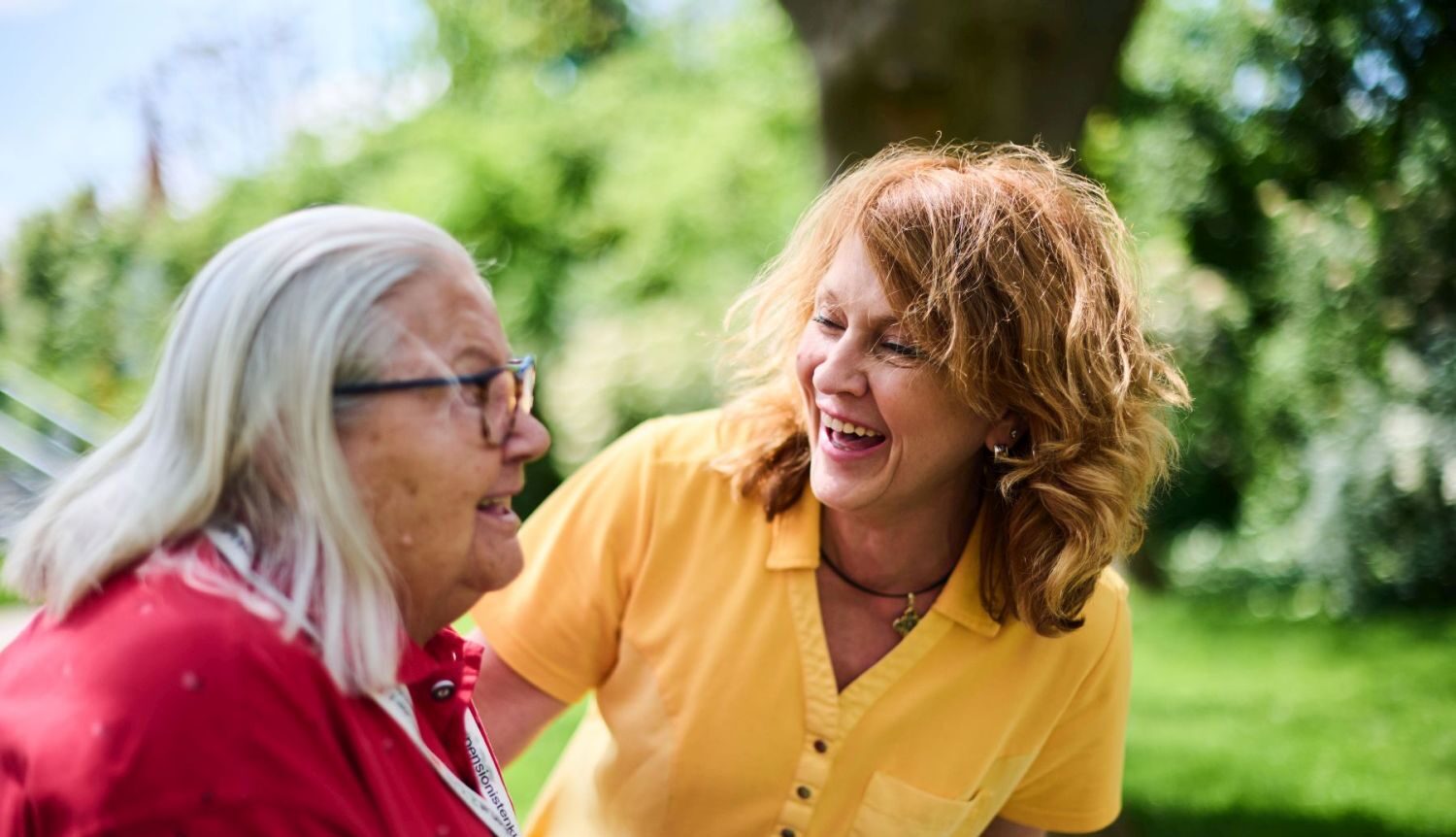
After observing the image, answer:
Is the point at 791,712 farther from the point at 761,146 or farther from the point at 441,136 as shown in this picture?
the point at 441,136

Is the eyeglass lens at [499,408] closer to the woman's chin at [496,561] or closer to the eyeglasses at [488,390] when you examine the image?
the eyeglasses at [488,390]

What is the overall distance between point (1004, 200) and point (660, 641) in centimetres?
98

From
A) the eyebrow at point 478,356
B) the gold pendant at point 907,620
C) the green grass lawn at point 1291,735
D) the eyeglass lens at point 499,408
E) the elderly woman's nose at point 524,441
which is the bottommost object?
the green grass lawn at point 1291,735

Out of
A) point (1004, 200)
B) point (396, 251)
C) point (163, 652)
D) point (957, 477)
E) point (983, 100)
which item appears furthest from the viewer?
point (983, 100)

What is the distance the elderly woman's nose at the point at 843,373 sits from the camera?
87.0 inches

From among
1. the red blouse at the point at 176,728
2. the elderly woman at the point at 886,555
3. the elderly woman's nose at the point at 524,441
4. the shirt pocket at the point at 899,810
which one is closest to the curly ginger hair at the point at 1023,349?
the elderly woman at the point at 886,555

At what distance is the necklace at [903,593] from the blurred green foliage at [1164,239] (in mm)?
785

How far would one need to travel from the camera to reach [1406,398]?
23.9ft

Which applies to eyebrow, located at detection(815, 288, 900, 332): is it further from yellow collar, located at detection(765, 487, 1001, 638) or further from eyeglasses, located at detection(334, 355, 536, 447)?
eyeglasses, located at detection(334, 355, 536, 447)

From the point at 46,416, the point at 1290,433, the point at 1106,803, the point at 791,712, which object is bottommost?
the point at 46,416

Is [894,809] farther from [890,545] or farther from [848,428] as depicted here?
[848,428]

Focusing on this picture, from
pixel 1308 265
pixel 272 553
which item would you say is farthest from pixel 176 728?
pixel 1308 265

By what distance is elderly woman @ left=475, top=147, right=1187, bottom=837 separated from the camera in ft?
7.32

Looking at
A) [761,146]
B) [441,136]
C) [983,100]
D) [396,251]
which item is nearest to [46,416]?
[441,136]
